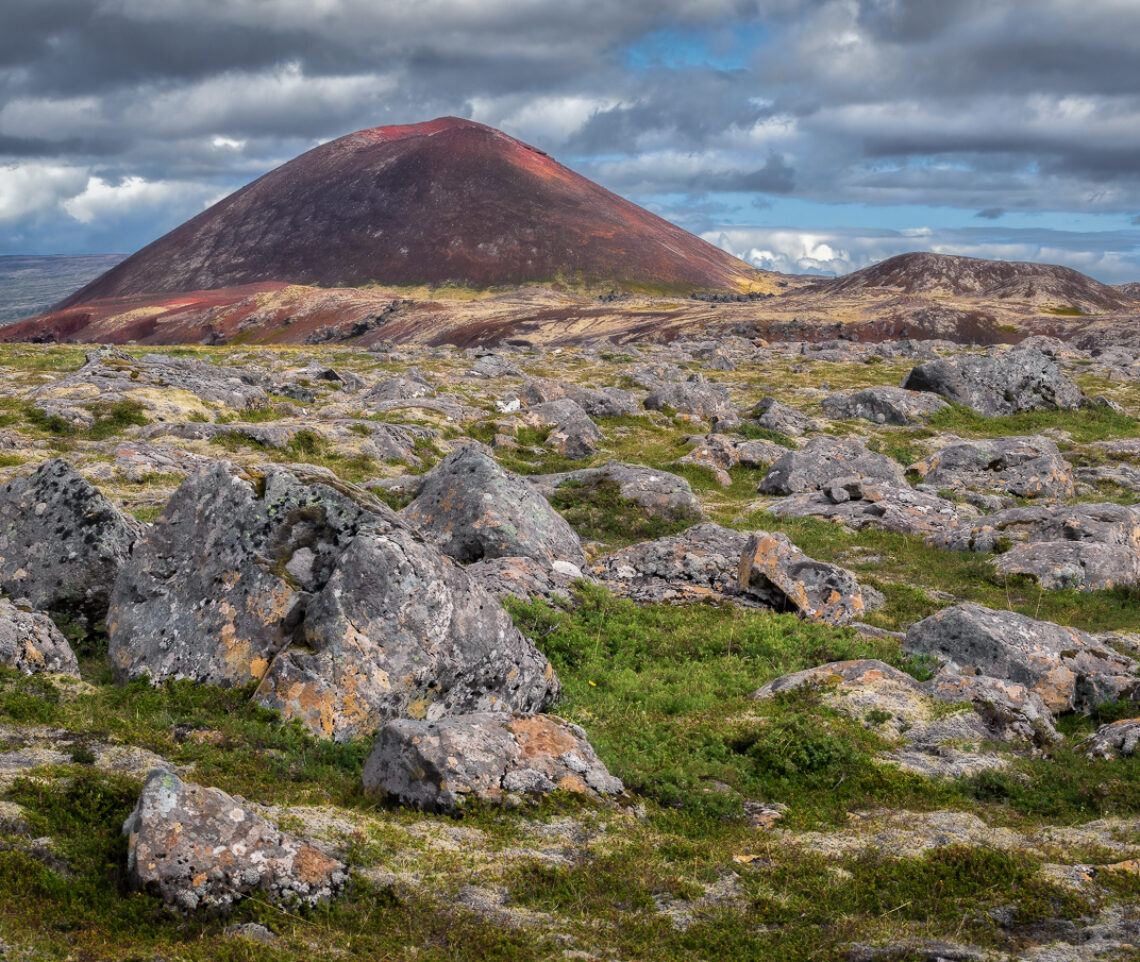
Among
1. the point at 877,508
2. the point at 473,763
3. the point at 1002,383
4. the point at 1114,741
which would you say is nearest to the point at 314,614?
the point at 473,763

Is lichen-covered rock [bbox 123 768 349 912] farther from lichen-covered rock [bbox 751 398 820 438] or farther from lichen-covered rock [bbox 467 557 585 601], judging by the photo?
lichen-covered rock [bbox 751 398 820 438]

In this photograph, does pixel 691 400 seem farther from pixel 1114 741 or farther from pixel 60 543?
pixel 60 543

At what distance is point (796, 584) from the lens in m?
22.4

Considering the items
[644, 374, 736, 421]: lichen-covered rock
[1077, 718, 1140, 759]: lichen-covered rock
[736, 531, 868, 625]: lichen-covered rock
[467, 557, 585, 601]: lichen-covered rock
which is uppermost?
[644, 374, 736, 421]: lichen-covered rock

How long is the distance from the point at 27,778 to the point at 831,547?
25.1 metres

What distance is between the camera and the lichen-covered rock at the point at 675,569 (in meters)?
23.1

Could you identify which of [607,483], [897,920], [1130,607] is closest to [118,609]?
[897,920]

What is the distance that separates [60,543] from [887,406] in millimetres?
50272

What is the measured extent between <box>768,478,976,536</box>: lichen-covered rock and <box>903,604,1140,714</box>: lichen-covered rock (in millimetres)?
12535

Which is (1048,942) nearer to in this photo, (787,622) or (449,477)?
(787,622)

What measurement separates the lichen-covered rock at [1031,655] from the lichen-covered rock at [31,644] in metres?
16.6

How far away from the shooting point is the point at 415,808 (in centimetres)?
1112

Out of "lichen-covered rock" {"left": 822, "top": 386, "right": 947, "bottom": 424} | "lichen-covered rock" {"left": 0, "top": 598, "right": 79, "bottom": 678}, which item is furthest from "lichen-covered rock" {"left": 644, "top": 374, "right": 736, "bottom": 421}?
"lichen-covered rock" {"left": 0, "top": 598, "right": 79, "bottom": 678}

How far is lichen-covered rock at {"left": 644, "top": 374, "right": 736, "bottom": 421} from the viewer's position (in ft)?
186
